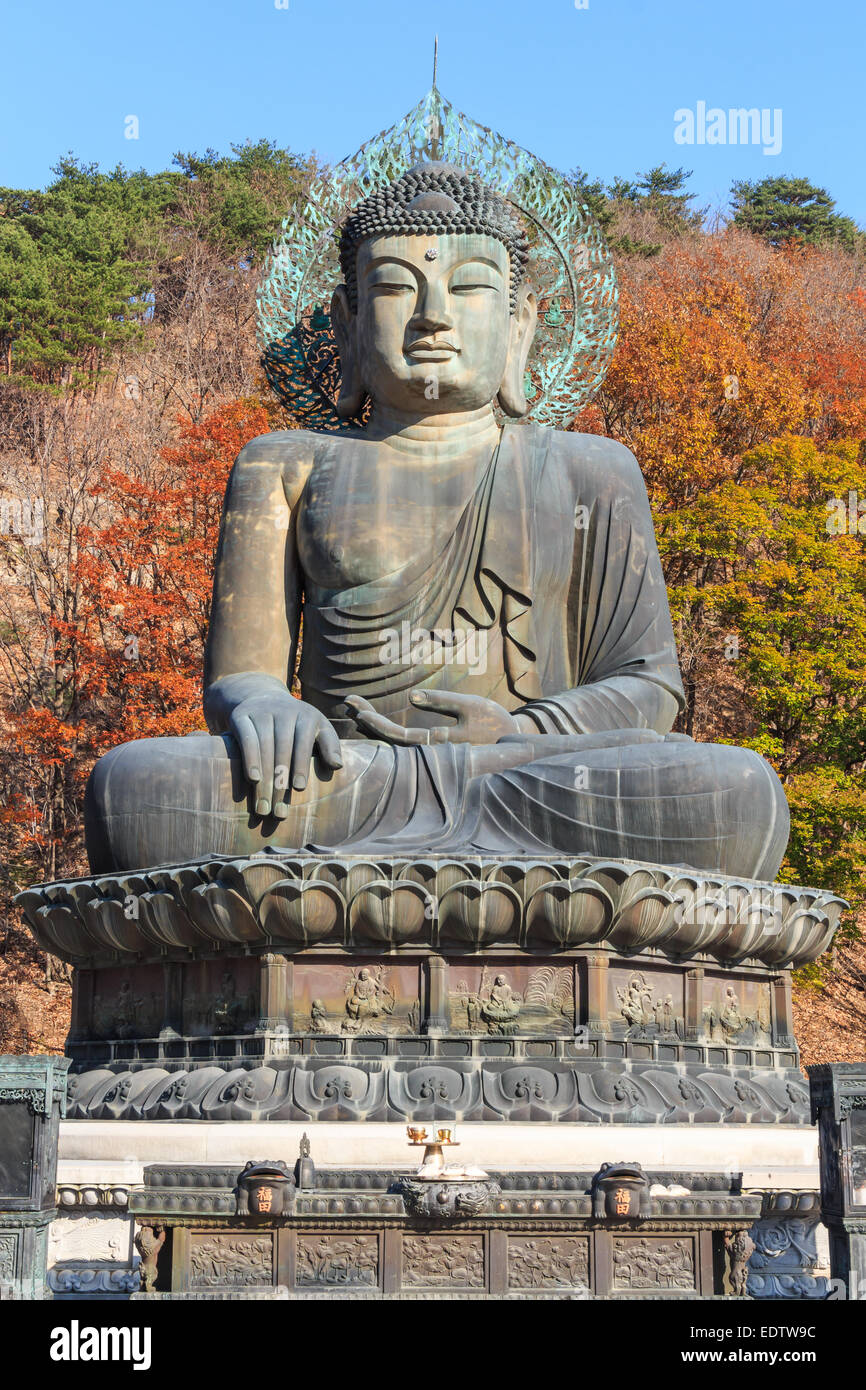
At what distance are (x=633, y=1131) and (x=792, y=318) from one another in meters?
20.6

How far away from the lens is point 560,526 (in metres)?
8.97

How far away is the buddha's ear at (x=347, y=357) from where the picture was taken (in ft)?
31.1

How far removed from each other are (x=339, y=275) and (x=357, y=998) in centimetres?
463

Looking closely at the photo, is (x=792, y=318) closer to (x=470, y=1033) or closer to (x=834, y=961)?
(x=834, y=961)

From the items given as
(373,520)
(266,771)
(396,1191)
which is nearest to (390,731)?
(266,771)

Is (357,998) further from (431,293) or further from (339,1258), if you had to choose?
(431,293)

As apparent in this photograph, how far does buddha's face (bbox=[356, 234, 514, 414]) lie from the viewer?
29.3ft

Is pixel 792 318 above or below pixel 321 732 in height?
above

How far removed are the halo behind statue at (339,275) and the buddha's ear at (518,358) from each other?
1.70ft

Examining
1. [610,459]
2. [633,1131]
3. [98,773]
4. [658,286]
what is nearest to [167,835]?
[98,773]

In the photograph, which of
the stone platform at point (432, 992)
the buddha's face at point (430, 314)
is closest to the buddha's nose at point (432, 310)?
the buddha's face at point (430, 314)

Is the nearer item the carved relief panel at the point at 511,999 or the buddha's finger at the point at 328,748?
the carved relief panel at the point at 511,999

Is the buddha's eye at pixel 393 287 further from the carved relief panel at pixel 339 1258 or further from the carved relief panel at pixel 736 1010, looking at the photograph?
the carved relief panel at pixel 339 1258

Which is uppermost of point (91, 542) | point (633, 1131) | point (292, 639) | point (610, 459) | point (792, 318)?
point (792, 318)
